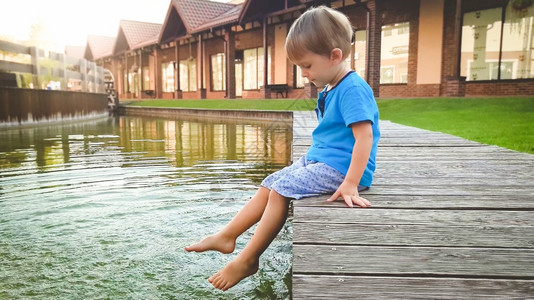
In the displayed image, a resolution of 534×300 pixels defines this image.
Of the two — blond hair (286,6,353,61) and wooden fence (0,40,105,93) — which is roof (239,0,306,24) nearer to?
wooden fence (0,40,105,93)

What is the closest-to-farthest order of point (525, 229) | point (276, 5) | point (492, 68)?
point (525, 229) → point (492, 68) → point (276, 5)

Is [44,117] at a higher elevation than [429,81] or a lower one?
lower

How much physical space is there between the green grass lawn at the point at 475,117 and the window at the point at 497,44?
356 centimetres

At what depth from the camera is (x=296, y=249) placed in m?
1.23

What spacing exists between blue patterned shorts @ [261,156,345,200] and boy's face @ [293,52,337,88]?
40cm

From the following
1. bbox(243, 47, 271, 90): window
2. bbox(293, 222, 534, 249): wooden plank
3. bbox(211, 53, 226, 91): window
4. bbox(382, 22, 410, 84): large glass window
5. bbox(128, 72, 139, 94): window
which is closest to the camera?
bbox(293, 222, 534, 249): wooden plank

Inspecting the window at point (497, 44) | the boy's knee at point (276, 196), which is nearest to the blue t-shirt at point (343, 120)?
the boy's knee at point (276, 196)

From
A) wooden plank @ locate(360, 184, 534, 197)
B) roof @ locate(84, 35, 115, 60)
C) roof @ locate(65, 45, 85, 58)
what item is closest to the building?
wooden plank @ locate(360, 184, 534, 197)

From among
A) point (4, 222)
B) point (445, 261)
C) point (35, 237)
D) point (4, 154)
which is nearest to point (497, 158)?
point (445, 261)

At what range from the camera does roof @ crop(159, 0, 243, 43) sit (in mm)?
21998

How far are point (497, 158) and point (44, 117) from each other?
10.7m

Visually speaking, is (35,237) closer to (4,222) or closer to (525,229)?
(4,222)

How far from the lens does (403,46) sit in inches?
587

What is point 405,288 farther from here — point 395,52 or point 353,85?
point 395,52
